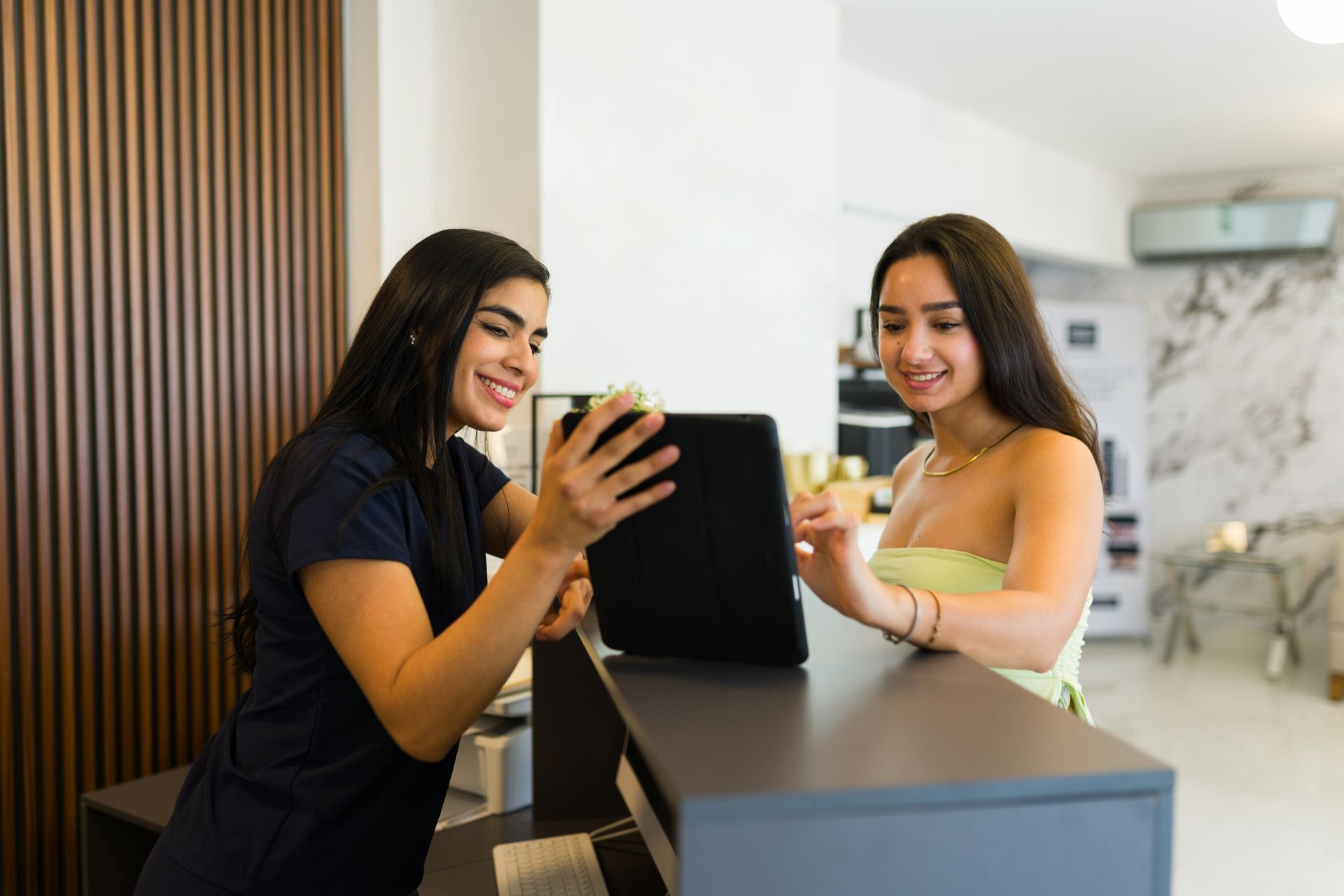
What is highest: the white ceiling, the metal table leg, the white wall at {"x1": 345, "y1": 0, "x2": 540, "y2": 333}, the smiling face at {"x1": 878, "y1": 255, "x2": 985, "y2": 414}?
the white ceiling

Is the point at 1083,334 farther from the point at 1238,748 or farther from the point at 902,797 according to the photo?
the point at 902,797

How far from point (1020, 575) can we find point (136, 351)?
218 cm

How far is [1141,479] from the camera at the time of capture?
6.68 meters

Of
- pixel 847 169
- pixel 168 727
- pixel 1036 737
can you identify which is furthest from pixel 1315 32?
pixel 168 727

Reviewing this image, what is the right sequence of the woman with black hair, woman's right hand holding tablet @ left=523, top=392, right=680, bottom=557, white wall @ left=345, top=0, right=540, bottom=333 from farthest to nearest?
1. white wall @ left=345, top=0, right=540, bottom=333
2. the woman with black hair
3. woman's right hand holding tablet @ left=523, top=392, right=680, bottom=557

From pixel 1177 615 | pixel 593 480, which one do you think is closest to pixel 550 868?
pixel 593 480

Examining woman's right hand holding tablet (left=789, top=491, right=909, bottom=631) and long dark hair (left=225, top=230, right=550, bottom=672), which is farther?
long dark hair (left=225, top=230, right=550, bottom=672)

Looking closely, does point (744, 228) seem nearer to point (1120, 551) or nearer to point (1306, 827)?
point (1306, 827)

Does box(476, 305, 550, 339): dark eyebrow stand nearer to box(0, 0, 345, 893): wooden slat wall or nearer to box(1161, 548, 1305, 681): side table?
box(0, 0, 345, 893): wooden slat wall

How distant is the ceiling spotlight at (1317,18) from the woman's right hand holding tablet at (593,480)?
256 centimetres

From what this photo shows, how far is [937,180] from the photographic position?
5031 millimetres

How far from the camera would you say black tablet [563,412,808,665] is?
2.79ft

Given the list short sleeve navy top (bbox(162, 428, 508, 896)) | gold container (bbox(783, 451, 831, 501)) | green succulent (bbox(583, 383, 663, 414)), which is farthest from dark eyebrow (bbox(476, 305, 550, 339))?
gold container (bbox(783, 451, 831, 501))

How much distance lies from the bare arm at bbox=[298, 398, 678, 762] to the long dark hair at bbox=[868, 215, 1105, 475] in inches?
30.1
